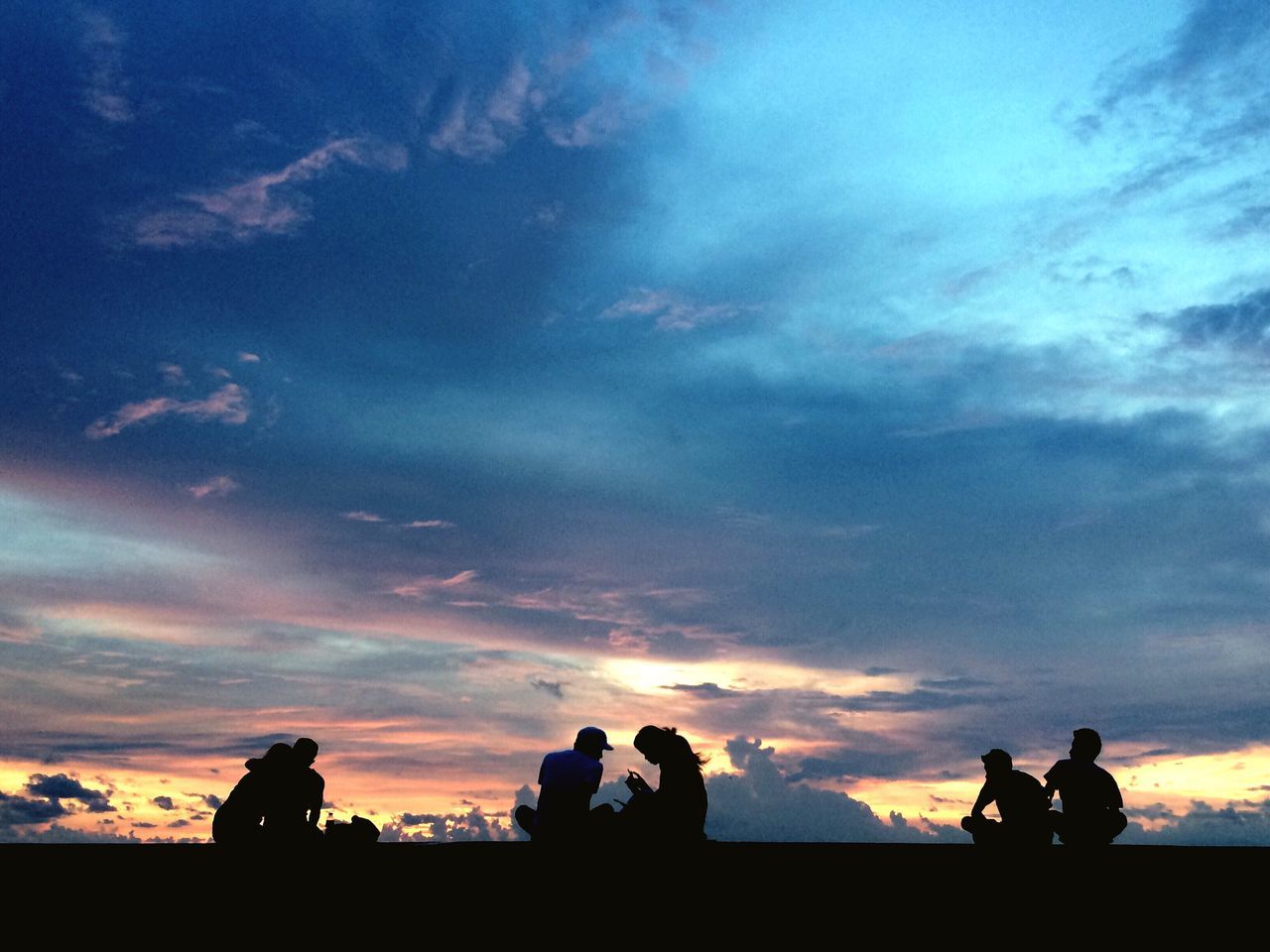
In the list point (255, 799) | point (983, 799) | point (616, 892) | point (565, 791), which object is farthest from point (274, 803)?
point (983, 799)

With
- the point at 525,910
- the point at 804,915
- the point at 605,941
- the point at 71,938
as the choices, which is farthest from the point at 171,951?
the point at 804,915

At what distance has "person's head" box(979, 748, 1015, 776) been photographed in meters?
13.4

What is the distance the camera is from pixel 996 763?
13438 mm

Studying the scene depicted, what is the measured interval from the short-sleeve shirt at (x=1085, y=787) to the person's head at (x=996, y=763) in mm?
894

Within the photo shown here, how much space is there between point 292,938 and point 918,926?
5.81 m

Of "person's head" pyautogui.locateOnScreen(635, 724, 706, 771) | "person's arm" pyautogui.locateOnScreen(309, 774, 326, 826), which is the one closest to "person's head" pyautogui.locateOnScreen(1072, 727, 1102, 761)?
"person's head" pyautogui.locateOnScreen(635, 724, 706, 771)

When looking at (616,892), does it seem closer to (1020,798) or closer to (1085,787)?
(1020,798)

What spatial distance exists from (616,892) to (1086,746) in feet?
22.7

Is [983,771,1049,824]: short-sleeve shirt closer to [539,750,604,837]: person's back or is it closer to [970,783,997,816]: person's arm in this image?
[970,783,997,816]: person's arm

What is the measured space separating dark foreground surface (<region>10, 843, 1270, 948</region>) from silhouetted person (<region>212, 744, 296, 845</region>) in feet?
0.96

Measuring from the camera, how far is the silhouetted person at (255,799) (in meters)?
11.8

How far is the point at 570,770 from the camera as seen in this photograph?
12055mm

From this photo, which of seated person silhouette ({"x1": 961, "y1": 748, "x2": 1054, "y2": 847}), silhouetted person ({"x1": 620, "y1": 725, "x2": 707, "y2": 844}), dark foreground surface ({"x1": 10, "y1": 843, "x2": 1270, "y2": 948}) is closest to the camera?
dark foreground surface ({"x1": 10, "y1": 843, "x2": 1270, "y2": 948})

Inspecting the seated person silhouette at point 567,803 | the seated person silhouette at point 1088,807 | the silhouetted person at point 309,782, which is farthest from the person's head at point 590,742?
the seated person silhouette at point 1088,807
